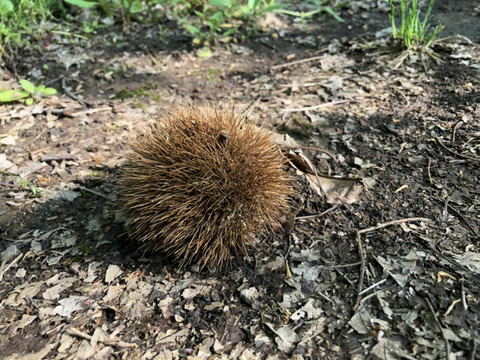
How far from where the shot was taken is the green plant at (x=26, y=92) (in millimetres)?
4141

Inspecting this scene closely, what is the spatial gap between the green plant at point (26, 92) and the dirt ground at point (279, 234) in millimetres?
101

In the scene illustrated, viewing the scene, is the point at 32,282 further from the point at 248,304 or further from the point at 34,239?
the point at 248,304

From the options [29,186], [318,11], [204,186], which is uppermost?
[318,11]

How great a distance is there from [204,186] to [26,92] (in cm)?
291

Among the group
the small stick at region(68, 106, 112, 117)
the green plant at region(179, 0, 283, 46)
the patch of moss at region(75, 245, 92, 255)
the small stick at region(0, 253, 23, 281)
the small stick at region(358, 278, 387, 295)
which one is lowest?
the small stick at region(0, 253, 23, 281)

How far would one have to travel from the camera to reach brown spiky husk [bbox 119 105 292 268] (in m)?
2.43

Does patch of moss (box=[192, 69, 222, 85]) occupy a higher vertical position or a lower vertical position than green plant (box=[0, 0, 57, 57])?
lower

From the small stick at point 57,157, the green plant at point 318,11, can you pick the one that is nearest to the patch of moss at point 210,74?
the green plant at point 318,11

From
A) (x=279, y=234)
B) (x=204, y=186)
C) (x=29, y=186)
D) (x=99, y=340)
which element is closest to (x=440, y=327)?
(x=279, y=234)

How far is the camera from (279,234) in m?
2.84

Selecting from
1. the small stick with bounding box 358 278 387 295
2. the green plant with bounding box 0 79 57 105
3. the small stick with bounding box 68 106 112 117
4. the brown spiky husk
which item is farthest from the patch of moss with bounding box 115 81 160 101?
the small stick with bounding box 358 278 387 295

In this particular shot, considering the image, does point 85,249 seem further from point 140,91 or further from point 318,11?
point 318,11

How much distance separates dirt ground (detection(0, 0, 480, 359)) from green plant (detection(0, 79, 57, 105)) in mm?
101

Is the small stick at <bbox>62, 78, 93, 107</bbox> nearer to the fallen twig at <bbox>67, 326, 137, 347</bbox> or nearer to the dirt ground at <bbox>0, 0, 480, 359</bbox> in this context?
the dirt ground at <bbox>0, 0, 480, 359</bbox>
